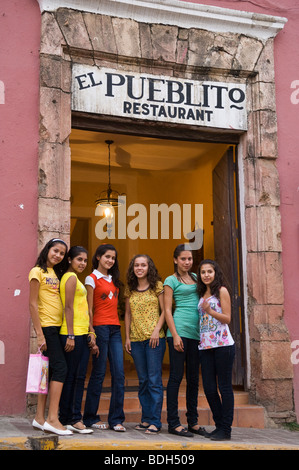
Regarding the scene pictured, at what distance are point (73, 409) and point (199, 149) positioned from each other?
480 cm

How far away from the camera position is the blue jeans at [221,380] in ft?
15.7

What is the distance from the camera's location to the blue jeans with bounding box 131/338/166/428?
4.98m

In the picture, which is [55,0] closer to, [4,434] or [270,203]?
[270,203]

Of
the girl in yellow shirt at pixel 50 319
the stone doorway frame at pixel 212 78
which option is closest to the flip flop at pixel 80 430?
the girl in yellow shirt at pixel 50 319

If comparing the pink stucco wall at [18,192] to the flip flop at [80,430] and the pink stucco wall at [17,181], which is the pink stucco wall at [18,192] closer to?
the pink stucco wall at [17,181]

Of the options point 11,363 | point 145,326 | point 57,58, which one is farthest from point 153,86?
point 11,363

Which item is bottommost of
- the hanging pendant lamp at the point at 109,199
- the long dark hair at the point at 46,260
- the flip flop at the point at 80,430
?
the flip flop at the point at 80,430

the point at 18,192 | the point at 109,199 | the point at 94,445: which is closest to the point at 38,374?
the point at 94,445

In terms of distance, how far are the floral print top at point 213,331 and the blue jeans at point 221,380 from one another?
0.05 meters

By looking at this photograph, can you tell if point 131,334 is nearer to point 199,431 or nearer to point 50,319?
point 50,319

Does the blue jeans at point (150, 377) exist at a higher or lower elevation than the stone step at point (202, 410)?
higher

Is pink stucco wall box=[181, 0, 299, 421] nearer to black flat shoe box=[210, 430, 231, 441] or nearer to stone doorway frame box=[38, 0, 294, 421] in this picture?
stone doorway frame box=[38, 0, 294, 421]

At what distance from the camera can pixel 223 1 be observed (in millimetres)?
6672

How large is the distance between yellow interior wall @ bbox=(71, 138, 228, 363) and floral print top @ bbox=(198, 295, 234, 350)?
473cm
